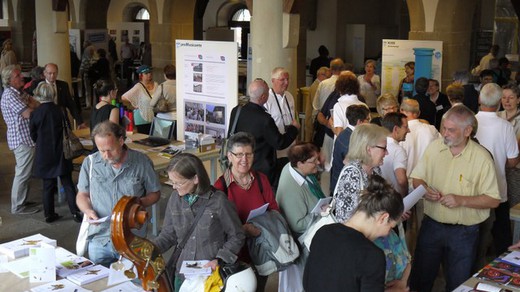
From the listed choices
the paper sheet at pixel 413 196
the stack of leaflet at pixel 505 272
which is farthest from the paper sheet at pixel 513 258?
the paper sheet at pixel 413 196

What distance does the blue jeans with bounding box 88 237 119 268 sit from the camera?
169 inches

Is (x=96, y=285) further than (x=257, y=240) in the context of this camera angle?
No

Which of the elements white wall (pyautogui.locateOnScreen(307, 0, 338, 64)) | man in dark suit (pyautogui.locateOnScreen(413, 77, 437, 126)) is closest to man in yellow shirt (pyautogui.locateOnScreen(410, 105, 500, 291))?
man in dark suit (pyautogui.locateOnScreen(413, 77, 437, 126))

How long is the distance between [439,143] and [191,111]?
3957mm

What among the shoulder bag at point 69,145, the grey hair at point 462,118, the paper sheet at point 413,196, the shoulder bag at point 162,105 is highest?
the grey hair at point 462,118

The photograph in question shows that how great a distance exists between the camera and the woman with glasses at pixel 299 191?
4.46 meters

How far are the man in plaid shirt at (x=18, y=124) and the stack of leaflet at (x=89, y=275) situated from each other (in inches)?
151

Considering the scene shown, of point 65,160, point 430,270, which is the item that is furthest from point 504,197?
point 65,160

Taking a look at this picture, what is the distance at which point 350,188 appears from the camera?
13.1 ft

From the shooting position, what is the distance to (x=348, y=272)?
2953 mm

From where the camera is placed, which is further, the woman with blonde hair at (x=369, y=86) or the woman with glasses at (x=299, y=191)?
the woman with blonde hair at (x=369, y=86)

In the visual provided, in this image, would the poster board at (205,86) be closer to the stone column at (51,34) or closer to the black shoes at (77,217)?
the black shoes at (77,217)

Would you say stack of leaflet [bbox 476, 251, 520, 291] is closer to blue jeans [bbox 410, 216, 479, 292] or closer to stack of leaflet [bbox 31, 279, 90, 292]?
blue jeans [bbox 410, 216, 479, 292]

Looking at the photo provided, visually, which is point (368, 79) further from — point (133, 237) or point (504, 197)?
point (133, 237)
